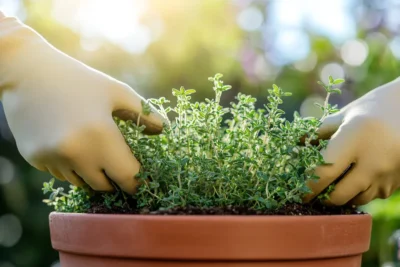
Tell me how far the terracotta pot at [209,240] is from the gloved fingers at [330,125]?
22 centimetres

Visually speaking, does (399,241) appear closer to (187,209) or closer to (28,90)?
(187,209)

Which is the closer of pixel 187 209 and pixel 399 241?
pixel 187 209

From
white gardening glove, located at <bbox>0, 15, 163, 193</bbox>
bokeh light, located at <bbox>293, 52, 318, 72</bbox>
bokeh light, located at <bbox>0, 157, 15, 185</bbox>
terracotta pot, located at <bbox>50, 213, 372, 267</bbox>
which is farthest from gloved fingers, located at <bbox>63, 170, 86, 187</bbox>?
bokeh light, located at <bbox>293, 52, 318, 72</bbox>

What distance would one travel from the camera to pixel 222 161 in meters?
0.84

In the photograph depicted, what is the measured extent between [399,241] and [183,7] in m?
3.77

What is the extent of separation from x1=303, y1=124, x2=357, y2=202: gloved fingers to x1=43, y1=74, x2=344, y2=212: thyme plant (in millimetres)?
16

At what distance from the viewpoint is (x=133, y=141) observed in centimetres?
88

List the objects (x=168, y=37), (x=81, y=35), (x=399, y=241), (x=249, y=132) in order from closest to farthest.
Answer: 1. (x=249, y=132)
2. (x=399, y=241)
3. (x=81, y=35)
4. (x=168, y=37)

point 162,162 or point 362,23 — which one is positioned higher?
point 362,23

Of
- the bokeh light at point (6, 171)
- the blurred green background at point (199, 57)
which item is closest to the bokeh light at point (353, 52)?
the blurred green background at point (199, 57)

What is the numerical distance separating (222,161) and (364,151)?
229mm


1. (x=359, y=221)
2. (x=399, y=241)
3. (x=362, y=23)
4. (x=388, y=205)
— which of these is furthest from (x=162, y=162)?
(x=362, y=23)

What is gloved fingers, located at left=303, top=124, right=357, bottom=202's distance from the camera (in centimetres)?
82

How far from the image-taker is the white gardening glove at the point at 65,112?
2.58 ft
